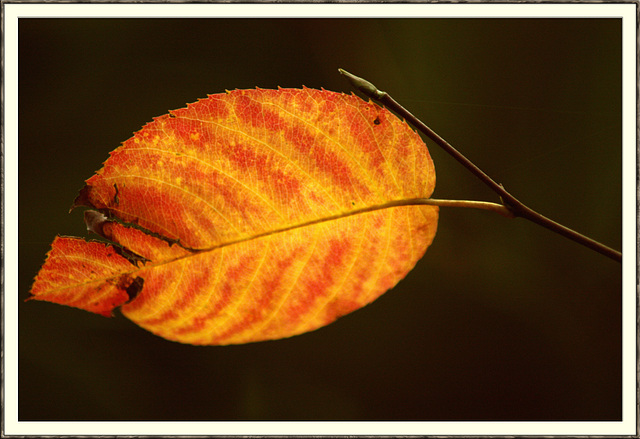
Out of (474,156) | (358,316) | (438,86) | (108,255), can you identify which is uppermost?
(438,86)

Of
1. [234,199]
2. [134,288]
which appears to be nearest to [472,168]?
[234,199]

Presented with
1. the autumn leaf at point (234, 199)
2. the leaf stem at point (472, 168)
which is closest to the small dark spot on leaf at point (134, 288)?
the autumn leaf at point (234, 199)

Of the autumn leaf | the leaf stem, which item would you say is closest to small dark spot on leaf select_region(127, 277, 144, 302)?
the autumn leaf

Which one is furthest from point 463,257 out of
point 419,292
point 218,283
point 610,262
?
point 218,283

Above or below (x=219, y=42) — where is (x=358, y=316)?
below

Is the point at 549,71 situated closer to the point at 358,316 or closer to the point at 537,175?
the point at 537,175
